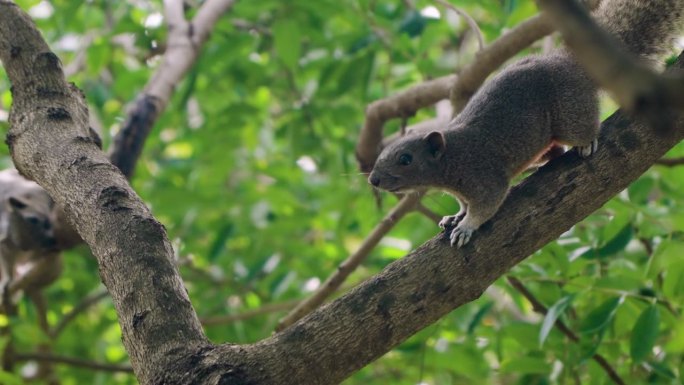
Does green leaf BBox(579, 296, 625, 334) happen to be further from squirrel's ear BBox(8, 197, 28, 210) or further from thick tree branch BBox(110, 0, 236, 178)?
squirrel's ear BBox(8, 197, 28, 210)

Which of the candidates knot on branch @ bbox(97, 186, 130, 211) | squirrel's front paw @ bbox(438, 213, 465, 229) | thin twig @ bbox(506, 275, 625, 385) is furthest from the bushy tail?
knot on branch @ bbox(97, 186, 130, 211)

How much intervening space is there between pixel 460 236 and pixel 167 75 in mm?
3255

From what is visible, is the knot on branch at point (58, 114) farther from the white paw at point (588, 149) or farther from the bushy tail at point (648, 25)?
the bushy tail at point (648, 25)

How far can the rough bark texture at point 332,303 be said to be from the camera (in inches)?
105

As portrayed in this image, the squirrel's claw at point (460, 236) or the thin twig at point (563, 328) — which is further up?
the squirrel's claw at point (460, 236)

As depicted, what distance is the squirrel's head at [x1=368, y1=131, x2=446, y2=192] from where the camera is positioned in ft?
13.6

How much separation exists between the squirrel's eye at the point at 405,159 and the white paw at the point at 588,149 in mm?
1038

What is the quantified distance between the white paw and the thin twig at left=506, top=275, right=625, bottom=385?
961mm

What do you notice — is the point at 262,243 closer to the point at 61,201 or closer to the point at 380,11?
the point at 380,11

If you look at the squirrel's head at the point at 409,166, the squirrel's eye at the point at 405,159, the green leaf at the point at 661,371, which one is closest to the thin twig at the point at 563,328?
the green leaf at the point at 661,371

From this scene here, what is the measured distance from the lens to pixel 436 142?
13.4 feet

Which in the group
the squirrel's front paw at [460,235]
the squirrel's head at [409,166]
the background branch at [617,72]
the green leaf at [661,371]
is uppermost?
the background branch at [617,72]

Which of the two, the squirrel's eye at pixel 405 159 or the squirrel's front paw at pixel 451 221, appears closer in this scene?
the squirrel's front paw at pixel 451 221

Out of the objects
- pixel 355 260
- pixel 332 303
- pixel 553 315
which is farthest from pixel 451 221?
pixel 332 303
